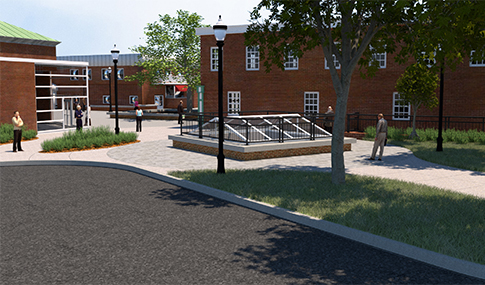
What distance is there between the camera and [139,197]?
427 inches

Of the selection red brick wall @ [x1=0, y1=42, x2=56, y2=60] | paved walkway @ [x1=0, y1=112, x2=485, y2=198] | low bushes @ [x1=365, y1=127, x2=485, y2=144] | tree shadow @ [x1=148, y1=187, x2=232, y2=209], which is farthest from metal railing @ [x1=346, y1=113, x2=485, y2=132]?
red brick wall @ [x1=0, y1=42, x2=56, y2=60]

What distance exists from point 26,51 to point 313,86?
24.9 metres

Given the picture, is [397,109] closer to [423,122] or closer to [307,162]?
[423,122]

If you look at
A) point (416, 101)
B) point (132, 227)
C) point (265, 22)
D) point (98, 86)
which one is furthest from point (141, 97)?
point (132, 227)

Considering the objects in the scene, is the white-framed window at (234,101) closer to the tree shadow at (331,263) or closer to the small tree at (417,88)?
the small tree at (417,88)

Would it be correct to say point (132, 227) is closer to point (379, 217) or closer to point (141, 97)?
point (379, 217)

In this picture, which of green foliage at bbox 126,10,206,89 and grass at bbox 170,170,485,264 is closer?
grass at bbox 170,170,485,264

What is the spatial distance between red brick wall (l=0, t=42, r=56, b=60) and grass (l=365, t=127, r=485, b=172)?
2936 cm

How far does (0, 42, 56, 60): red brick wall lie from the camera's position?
36.0m

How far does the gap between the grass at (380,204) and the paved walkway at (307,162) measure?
4.54 ft

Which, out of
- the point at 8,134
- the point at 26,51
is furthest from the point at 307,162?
the point at 26,51

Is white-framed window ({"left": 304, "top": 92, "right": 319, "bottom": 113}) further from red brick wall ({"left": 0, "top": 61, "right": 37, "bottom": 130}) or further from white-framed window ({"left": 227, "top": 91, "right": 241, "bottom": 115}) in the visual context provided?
red brick wall ({"left": 0, "top": 61, "right": 37, "bottom": 130})

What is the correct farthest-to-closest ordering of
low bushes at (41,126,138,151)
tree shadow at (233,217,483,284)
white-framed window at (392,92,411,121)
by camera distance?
1. white-framed window at (392,92,411,121)
2. low bushes at (41,126,138,151)
3. tree shadow at (233,217,483,284)

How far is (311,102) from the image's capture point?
97.8 ft
